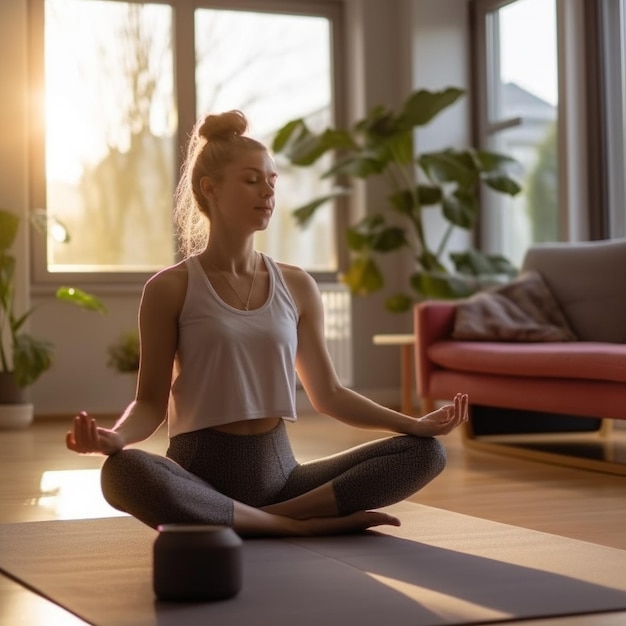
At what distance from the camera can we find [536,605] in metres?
1.95

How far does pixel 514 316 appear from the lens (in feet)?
16.1

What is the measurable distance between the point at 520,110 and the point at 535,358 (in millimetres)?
2737

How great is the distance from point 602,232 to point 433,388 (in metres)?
1.56

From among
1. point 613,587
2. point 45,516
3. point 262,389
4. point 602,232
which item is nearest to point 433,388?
point 602,232

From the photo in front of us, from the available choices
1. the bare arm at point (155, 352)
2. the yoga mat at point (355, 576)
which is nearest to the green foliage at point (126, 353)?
the yoga mat at point (355, 576)

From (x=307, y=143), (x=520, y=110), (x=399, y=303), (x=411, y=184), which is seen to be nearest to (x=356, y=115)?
(x=411, y=184)

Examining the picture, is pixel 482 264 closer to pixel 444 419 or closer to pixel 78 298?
pixel 78 298

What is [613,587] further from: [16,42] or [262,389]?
[16,42]

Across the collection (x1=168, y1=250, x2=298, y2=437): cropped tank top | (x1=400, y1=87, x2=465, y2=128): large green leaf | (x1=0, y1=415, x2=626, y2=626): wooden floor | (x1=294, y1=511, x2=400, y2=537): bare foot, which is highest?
(x1=400, y1=87, x2=465, y2=128): large green leaf

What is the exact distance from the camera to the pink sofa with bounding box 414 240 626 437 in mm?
3959

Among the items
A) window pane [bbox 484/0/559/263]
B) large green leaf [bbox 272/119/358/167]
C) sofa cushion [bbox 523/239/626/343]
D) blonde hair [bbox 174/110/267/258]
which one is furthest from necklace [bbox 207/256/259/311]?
window pane [bbox 484/0/559/263]

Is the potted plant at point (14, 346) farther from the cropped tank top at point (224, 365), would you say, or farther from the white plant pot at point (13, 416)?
the cropped tank top at point (224, 365)

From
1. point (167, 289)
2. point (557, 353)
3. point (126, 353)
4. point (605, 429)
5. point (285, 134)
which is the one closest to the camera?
point (167, 289)

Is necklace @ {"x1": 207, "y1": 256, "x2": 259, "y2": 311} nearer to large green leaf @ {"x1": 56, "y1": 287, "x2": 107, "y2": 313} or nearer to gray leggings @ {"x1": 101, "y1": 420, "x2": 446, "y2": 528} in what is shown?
gray leggings @ {"x1": 101, "y1": 420, "x2": 446, "y2": 528}
